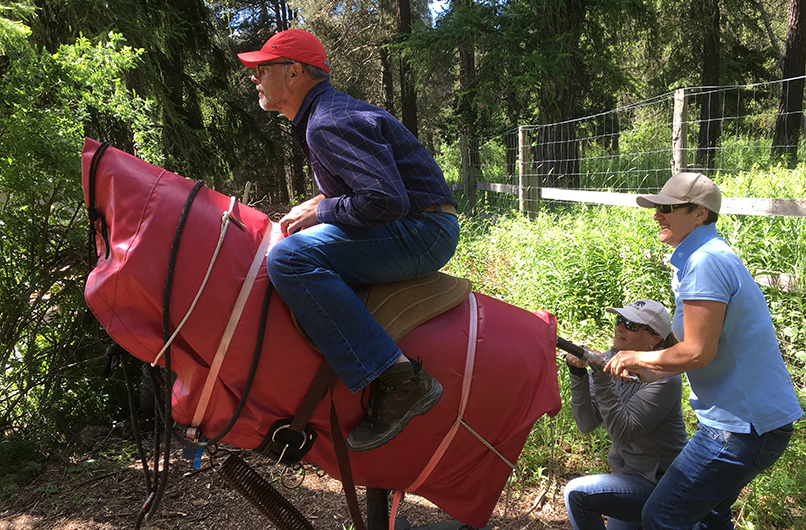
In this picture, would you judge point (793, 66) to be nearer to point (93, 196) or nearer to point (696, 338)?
point (696, 338)

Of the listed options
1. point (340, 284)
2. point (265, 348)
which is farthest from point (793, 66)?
point (265, 348)

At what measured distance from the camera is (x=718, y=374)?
6.50 ft

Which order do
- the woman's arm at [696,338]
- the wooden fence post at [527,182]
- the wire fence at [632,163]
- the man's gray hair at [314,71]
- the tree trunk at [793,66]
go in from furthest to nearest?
the tree trunk at [793,66]
the wooden fence post at [527,182]
the wire fence at [632,163]
the man's gray hair at [314,71]
the woman's arm at [696,338]

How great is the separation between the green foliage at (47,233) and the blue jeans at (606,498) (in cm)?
334

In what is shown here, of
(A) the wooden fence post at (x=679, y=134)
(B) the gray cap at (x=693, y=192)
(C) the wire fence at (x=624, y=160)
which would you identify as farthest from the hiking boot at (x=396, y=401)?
(A) the wooden fence post at (x=679, y=134)

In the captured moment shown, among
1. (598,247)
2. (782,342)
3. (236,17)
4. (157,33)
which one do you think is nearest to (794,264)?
(782,342)

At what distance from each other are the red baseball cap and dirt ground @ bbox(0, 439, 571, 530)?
2428mm

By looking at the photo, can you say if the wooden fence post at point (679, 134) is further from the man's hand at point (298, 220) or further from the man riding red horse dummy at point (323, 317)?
the man's hand at point (298, 220)

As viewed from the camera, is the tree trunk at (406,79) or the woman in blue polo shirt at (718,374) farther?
the tree trunk at (406,79)

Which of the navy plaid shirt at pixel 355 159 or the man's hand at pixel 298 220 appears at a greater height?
the navy plaid shirt at pixel 355 159

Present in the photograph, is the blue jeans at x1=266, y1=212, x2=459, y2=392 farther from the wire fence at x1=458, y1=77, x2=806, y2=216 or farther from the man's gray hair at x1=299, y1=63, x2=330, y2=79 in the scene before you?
the wire fence at x1=458, y1=77, x2=806, y2=216

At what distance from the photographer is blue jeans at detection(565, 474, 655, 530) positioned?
231 centimetres

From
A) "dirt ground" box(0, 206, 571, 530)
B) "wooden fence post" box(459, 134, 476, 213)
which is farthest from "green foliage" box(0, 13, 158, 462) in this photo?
"wooden fence post" box(459, 134, 476, 213)

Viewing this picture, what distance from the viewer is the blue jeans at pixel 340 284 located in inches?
75.2
